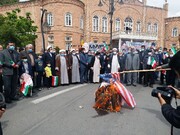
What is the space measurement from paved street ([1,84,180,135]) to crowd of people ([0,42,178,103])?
1579 millimetres

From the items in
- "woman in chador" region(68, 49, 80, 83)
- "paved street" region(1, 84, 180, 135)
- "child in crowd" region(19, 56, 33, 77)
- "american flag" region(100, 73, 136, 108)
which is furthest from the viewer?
"woman in chador" region(68, 49, 80, 83)

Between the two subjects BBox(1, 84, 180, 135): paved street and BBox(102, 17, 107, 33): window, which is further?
BBox(102, 17, 107, 33): window

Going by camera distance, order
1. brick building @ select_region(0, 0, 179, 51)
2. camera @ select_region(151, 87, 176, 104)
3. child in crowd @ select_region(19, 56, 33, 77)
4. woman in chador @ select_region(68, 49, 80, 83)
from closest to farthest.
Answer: camera @ select_region(151, 87, 176, 104)
child in crowd @ select_region(19, 56, 33, 77)
woman in chador @ select_region(68, 49, 80, 83)
brick building @ select_region(0, 0, 179, 51)

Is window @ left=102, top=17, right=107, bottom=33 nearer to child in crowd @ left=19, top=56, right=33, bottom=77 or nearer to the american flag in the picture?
child in crowd @ left=19, top=56, right=33, bottom=77

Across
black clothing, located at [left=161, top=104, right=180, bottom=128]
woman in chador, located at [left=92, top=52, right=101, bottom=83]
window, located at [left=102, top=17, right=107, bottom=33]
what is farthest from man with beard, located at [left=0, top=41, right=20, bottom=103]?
window, located at [left=102, top=17, right=107, bottom=33]

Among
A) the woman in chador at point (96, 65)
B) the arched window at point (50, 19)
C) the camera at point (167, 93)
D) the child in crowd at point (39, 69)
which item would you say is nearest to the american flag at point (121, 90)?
the camera at point (167, 93)

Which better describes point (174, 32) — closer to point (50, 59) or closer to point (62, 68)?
point (62, 68)

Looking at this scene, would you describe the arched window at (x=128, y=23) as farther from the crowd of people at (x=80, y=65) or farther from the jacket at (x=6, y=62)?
the jacket at (x=6, y=62)

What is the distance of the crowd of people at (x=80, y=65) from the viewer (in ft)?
27.1

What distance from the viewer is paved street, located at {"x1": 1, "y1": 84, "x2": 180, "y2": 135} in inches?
175

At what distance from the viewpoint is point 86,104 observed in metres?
6.66

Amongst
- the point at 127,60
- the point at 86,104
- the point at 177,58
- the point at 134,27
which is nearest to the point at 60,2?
the point at 134,27

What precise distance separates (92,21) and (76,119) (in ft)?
110

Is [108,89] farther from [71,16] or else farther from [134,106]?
[71,16]
